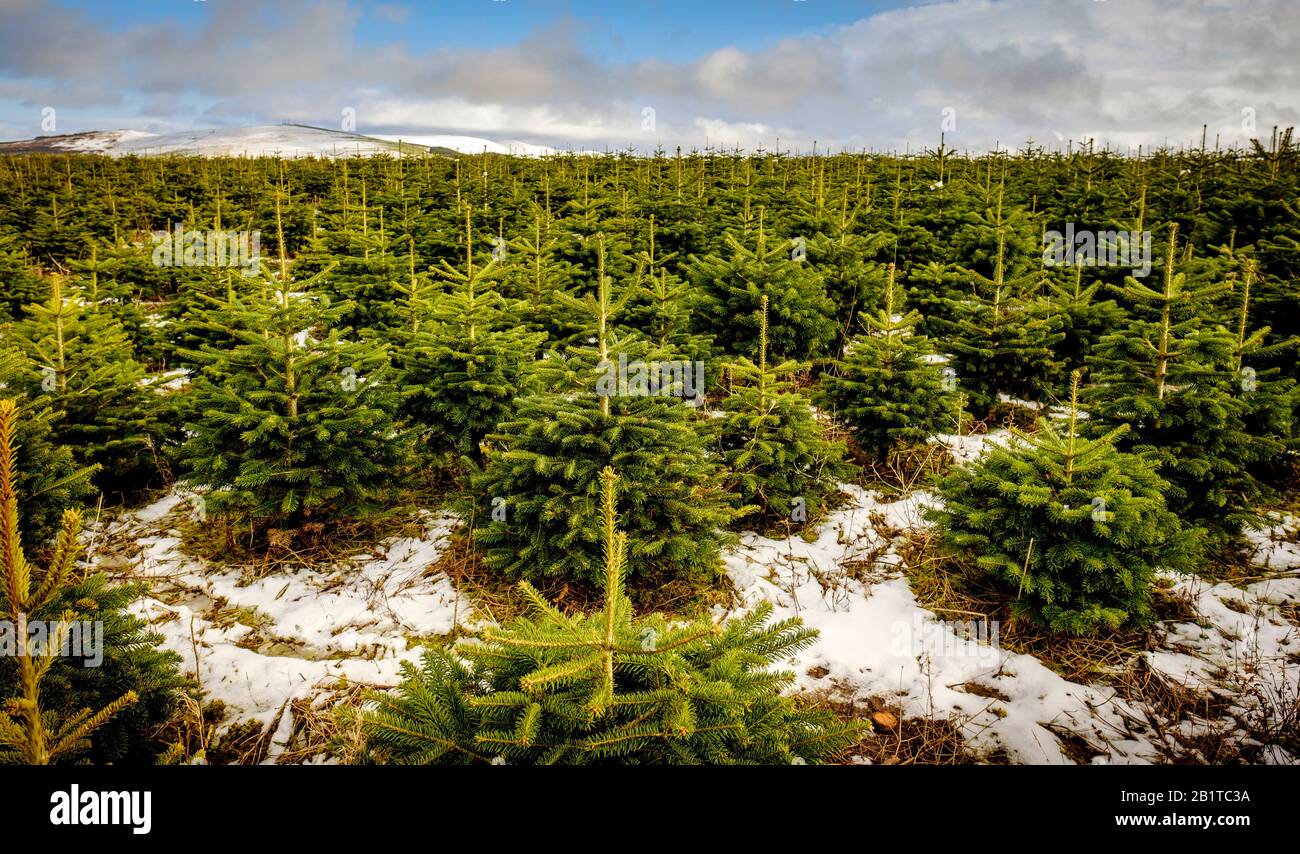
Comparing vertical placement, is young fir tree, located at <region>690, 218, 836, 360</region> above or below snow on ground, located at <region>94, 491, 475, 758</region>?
above

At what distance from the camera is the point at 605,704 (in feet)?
6.93

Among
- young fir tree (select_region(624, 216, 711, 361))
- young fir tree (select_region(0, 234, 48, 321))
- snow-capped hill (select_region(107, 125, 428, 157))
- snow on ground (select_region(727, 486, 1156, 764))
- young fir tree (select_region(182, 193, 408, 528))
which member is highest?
snow-capped hill (select_region(107, 125, 428, 157))

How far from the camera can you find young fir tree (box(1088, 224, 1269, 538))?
5266 mm

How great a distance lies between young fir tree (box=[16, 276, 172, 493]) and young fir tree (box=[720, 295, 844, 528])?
5861 millimetres

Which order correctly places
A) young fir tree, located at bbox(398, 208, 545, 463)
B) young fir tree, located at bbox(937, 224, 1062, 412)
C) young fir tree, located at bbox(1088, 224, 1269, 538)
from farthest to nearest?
young fir tree, located at bbox(937, 224, 1062, 412)
young fir tree, located at bbox(398, 208, 545, 463)
young fir tree, located at bbox(1088, 224, 1269, 538)

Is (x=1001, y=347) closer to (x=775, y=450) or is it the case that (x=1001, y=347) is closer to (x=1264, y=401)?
(x=1264, y=401)

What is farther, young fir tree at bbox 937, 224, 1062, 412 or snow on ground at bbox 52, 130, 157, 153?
snow on ground at bbox 52, 130, 157, 153

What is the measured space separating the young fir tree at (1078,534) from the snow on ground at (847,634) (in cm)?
44

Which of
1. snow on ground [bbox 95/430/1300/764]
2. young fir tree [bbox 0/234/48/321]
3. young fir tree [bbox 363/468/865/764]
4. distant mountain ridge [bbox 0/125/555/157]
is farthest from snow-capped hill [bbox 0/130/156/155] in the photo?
young fir tree [bbox 363/468/865/764]

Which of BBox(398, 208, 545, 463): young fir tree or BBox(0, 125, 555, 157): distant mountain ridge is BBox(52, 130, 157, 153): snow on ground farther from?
BBox(398, 208, 545, 463): young fir tree

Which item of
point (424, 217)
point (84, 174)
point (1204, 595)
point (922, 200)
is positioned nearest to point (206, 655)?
point (1204, 595)
